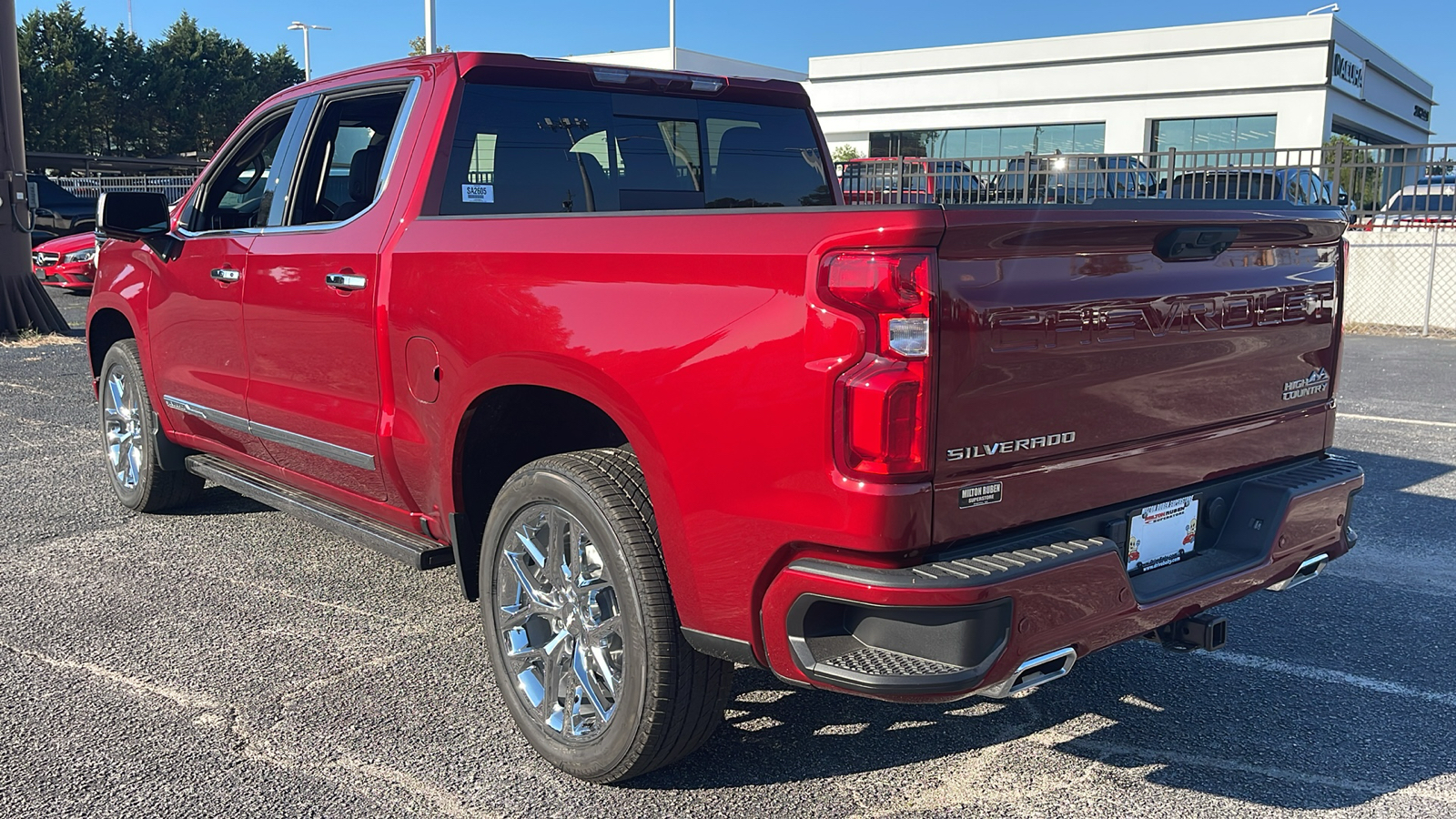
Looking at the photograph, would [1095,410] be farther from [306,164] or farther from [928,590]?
[306,164]

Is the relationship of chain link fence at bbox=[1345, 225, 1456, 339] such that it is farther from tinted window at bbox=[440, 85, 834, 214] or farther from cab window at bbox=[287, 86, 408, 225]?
cab window at bbox=[287, 86, 408, 225]

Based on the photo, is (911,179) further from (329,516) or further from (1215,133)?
(1215,133)

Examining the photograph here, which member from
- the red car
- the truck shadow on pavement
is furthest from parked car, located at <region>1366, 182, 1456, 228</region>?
the red car

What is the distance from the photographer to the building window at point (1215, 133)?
129ft

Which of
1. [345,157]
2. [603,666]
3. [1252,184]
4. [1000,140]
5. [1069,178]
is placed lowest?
[603,666]

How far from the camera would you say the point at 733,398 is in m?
2.63

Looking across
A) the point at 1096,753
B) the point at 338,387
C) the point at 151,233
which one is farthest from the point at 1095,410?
the point at 151,233

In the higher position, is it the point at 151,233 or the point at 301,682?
the point at 151,233

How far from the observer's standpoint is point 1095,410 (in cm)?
278

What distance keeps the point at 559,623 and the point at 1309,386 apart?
88.4 inches

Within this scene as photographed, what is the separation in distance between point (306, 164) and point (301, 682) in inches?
74.7

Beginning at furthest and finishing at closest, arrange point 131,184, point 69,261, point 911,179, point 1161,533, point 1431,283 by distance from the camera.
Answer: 1. point 131,184
2. point 911,179
3. point 69,261
4. point 1431,283
5. point 1161,533

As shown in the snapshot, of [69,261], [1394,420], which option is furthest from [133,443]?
[69,261]

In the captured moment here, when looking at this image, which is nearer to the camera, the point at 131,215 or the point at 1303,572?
the point at 1303,572
